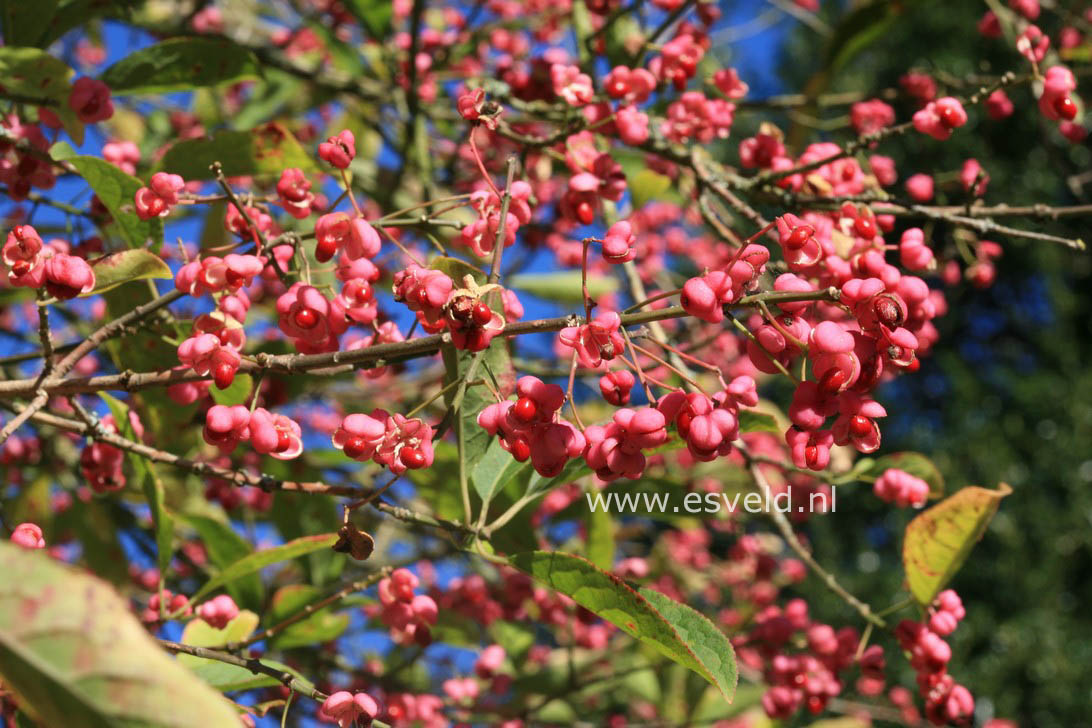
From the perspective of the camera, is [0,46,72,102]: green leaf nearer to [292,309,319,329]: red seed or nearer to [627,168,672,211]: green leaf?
[292,309,319,329]: red seed

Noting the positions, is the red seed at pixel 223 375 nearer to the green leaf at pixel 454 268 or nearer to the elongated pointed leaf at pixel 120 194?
the green leaf at pixel 454 268

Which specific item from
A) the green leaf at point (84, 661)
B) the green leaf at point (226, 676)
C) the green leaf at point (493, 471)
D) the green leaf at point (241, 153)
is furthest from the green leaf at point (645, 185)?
the green leaf at point (84, 661)

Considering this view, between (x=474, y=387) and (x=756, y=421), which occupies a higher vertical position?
(x=474, y=387)

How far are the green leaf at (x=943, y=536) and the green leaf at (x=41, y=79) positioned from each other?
1423 millimetres

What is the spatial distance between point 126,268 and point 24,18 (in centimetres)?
73

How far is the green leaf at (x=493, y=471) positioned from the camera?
1.27m

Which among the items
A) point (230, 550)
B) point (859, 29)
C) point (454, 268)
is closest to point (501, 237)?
point (454, 268)

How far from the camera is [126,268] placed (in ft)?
3.58

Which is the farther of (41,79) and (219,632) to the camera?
(219,632)

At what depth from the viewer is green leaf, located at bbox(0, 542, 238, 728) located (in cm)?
59

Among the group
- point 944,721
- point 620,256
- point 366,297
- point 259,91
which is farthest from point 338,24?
point 944,721

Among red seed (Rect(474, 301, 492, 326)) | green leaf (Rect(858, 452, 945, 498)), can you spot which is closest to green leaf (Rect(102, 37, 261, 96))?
red seed (Rect(474, 301, 492, 326))

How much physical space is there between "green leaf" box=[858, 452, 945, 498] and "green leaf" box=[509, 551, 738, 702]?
0.79 metres

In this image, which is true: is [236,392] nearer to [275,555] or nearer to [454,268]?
[275,555]
